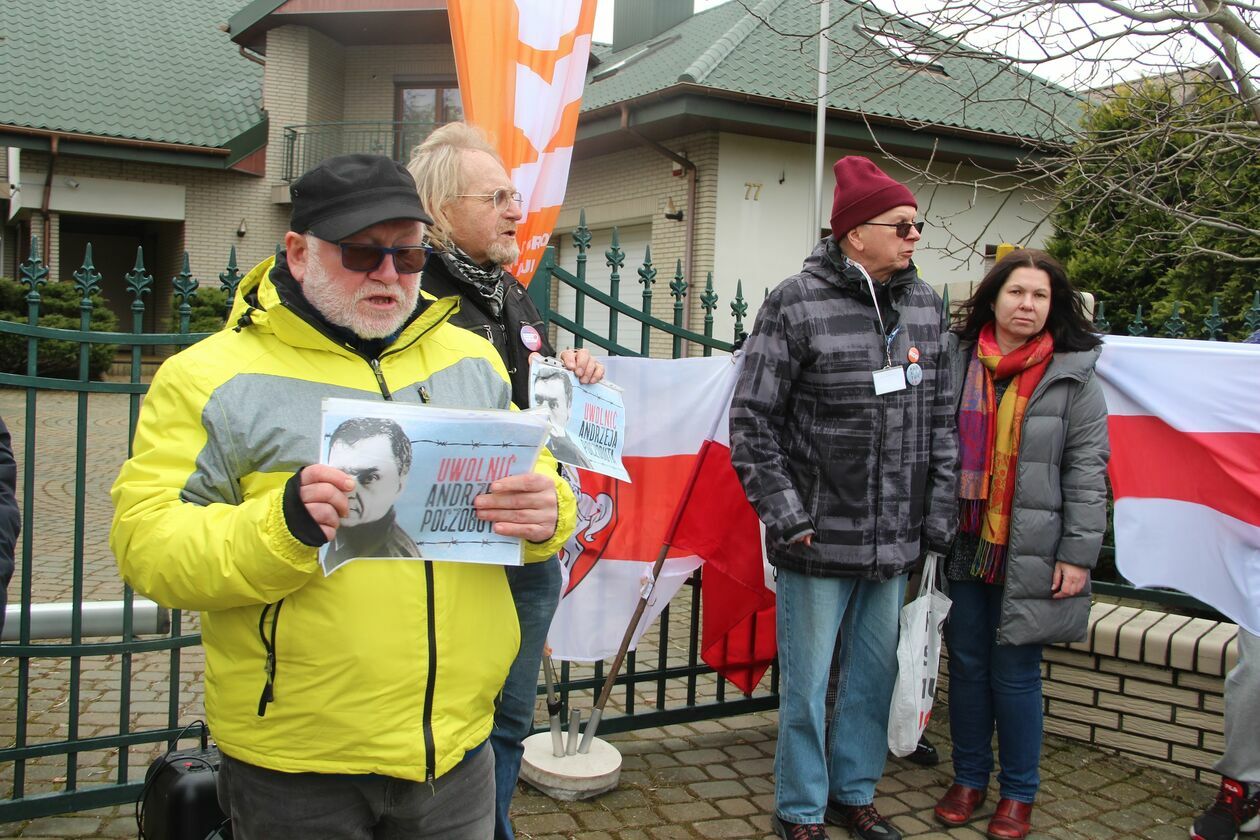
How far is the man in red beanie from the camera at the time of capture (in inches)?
128

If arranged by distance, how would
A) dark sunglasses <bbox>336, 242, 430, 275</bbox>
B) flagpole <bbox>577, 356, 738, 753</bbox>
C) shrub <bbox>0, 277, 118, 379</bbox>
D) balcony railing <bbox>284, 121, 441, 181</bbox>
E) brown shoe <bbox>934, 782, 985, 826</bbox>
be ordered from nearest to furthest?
dark sunglasses <bbox>336, 242, 430, 275</bbox> → brown shoe <bbox>934, 782, 985, 826</bbox> → flagpole <bbox>577, 356, 738, 753</bbox> → shrub <bbox>0, 277, 118, 379</bbox> → balcony railing <bbox>284, 121, 441, 181</bbox>

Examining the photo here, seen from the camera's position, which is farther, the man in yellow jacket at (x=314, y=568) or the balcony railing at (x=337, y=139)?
the balcony railing at (x=337, y=139)

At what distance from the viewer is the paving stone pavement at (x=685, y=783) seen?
3.50 m

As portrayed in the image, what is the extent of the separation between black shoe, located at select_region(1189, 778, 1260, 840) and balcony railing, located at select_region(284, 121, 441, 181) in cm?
1866

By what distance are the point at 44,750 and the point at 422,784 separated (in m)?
2.11

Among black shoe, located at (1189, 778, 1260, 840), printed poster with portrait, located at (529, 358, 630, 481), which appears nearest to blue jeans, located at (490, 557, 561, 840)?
printed poster with portrait, located at (529, 358, 630, 481)

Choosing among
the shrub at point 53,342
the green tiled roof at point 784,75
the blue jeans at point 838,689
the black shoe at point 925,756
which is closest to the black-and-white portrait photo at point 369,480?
the blue jeans at point 838,689

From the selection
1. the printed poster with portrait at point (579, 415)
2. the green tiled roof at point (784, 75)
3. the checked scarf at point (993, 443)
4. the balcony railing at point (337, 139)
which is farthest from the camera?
the balcony railing at point (337, 139)

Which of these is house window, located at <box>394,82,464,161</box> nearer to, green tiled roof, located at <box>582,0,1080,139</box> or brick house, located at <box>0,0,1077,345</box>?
brick house, located at <box>0,0,1077,345</box>

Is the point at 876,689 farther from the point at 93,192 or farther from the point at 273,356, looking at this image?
the point at 93,192

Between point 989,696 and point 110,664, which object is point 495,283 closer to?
point 989,696

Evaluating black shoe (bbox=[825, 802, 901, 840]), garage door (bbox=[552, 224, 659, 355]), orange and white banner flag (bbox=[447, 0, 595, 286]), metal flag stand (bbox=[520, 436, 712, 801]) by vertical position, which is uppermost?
garage door (bbox=[552, 224, 659, 355])

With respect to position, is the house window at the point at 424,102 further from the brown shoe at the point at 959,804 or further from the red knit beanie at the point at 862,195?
the brown shoe at the point at 959,804

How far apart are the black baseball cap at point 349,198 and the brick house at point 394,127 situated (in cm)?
1075
